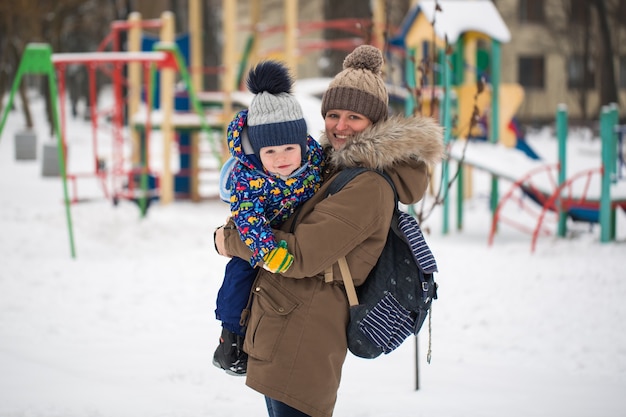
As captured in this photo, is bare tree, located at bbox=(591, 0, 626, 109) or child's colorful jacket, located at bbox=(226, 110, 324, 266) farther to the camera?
bare tree, located at bbox=(591, 0, 626, 109)

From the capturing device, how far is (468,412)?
12.5 feet

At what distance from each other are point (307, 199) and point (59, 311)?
163 inches

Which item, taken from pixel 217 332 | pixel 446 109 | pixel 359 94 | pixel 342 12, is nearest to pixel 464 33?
pixel 446 109

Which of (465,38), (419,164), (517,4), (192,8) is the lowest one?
(419,164)

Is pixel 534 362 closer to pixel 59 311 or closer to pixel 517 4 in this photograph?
pixel 59 311

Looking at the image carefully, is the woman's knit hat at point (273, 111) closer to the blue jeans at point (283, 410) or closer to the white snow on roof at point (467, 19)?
the blue jeans at point (283, 410)

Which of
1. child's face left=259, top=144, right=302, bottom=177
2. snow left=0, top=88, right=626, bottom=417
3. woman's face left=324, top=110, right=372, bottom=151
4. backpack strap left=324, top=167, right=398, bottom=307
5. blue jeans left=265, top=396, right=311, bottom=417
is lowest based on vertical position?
snow left=0, top=88, right=626, bottom=417

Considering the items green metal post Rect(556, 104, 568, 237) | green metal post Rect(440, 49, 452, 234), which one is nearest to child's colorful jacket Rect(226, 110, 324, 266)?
green metal post Rect(440, 49, 452, 234)

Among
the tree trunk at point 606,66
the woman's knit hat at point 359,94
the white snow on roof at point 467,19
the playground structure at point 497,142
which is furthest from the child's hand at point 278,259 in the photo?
the tree trunk at point 606,66

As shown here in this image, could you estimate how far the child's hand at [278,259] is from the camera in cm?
217

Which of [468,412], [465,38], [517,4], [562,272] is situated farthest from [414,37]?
[517,4]

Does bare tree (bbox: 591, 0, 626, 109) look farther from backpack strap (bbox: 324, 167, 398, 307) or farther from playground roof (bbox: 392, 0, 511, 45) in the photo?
backpack strap (bbox: 324, 167, 398, 307)

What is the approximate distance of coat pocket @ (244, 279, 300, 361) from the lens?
228 cm

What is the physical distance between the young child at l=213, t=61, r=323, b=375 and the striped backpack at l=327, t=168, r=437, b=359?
0.43 ft
